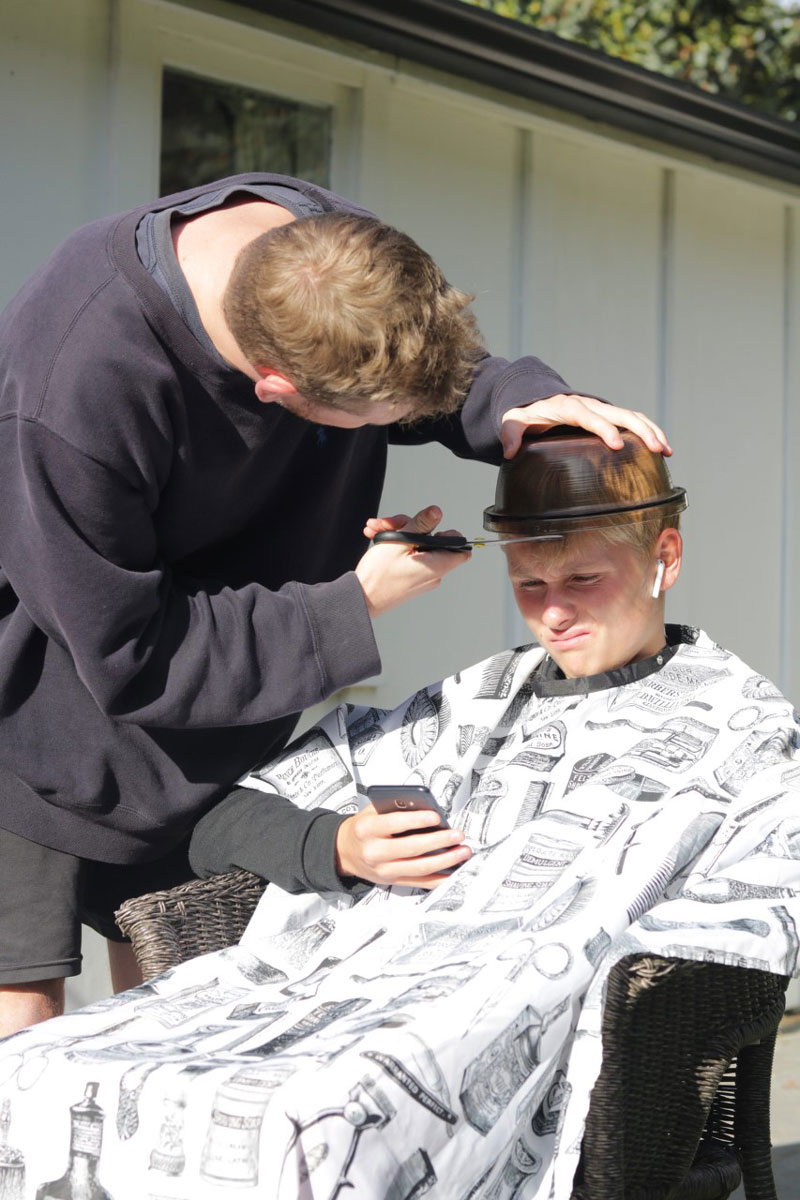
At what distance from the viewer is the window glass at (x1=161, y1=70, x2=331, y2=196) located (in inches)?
135

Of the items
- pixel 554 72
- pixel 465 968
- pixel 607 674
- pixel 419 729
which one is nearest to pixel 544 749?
pixel 607 674

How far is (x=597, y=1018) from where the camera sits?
1.64 m

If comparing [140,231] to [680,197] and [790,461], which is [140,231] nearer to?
[680,197]

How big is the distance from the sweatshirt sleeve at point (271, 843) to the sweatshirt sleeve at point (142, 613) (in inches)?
12.1

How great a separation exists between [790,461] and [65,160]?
2.97 meters

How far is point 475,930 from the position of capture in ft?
6.21

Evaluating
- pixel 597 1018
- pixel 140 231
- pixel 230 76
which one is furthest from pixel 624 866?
pixel 230 76

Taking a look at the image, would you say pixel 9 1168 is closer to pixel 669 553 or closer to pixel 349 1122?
pixel 349 1122

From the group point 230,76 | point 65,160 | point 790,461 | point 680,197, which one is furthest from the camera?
point 790,461

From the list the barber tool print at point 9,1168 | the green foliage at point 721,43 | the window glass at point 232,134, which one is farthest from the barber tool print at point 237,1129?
the green foliage at point 721,43

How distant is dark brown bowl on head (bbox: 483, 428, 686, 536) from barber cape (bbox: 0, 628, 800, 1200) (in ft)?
1.08

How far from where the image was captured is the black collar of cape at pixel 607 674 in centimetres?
234

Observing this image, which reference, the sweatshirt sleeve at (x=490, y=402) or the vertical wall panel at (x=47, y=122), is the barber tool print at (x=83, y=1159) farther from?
the vertical wall panel at (x=47, y=122)

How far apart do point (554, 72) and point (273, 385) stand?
7.86 ft
